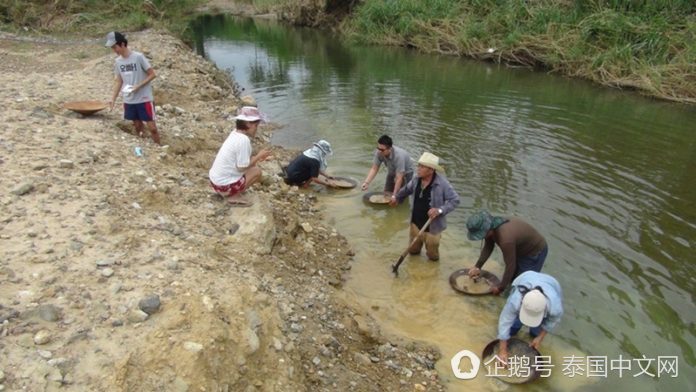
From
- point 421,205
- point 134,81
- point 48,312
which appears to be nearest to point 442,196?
point 421,205

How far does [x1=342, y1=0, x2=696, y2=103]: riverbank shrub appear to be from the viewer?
1681 centimetres

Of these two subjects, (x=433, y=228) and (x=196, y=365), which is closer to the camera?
(x=196, y=365)

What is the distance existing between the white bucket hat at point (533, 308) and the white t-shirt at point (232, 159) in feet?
12.1

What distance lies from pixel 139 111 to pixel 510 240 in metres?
6.03

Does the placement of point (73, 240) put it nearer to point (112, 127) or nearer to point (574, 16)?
point (112, 127)

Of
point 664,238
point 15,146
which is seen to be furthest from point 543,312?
point 15,146

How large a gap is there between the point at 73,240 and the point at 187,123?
5929 mm

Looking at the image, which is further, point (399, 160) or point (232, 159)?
point (399, 160)

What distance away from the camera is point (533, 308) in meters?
4.68

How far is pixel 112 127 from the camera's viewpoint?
26.7 ft

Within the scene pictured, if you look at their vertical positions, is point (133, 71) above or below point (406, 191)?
above

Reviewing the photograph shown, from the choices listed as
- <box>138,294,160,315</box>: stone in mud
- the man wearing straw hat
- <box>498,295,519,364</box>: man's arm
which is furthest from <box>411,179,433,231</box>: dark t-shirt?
<box>138,294,160,315</box>: stone in mud

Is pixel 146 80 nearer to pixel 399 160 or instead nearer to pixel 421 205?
pixel 399 160

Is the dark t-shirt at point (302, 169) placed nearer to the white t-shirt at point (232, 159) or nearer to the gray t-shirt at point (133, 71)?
the white t-shirt at point (232, 159)
